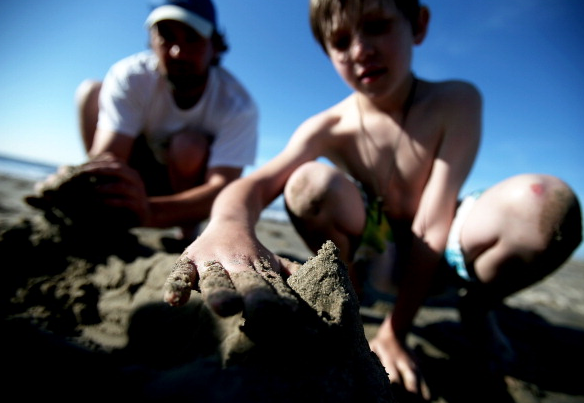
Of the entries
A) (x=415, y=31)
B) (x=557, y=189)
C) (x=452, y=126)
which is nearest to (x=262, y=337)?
(x=557, y=189)

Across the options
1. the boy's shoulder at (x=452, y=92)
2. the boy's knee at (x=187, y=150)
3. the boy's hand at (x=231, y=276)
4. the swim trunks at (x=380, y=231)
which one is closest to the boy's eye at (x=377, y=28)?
the boy's shoulder at (x=452, y=92)

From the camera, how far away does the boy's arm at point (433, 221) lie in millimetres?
1449

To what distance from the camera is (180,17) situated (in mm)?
2688

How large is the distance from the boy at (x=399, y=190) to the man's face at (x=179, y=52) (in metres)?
1.25

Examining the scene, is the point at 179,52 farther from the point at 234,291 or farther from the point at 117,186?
the point at 234,291

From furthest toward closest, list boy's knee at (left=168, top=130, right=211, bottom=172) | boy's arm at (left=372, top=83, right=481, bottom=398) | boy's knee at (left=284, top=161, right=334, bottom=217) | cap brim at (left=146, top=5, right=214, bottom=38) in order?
boy's knee at (left=168, top=130, right=211, bottom=172) → cap brim at (left=146, top=5, right=214, bottom=38) → boy's knee at (left=284, top=161, right=334, bottom=217) → boy's arm at (left=372, top=83, right=481, bottom=398)

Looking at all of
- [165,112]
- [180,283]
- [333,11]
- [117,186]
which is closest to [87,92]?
[165,112]

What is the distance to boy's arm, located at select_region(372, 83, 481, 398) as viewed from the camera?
4.75ft

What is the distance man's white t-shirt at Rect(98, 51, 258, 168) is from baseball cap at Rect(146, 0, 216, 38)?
36 cm

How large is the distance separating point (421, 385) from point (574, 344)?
6.46 feet

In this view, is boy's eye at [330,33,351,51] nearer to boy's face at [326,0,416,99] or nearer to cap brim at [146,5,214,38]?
boy's face at [326,0,416,99]

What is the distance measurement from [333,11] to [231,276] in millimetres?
1695

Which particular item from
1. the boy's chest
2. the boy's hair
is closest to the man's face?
the boy's hair

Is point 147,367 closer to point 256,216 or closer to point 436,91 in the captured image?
point 256,216
